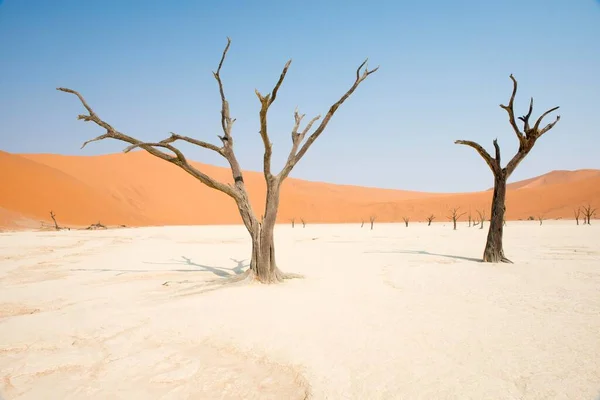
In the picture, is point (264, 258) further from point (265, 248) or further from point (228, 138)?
point (228, 138)

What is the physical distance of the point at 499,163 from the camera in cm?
959

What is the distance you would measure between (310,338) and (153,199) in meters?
48.5

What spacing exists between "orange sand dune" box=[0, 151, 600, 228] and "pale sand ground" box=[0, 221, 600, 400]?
29.8 meters

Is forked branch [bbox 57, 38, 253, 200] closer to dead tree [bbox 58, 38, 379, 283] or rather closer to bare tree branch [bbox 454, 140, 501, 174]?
dead tree [bbox 58, 38, 379, 283]

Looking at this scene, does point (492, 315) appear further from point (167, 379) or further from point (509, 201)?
point (509, 201)

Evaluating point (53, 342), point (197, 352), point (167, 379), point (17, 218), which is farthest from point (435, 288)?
point (17, 218)

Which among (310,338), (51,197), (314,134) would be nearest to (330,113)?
(314,134)

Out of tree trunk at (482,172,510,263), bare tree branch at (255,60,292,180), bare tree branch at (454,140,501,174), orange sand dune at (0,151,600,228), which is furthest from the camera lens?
orange sand dune at (0,151,600,228)

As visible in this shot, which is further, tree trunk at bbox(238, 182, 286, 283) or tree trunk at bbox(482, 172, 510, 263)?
tree trunk at bbox(482, 172, 510, 263)

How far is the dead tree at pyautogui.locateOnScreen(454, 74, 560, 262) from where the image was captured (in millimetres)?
→ 9139

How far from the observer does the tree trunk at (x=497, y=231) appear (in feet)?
29.9

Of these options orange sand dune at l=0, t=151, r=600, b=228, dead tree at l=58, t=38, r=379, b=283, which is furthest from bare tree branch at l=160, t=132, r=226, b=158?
orange sand dune at l=0, t=151, r=600, b=228

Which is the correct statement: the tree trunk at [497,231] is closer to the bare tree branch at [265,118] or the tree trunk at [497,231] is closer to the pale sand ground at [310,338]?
the pale sand ground at [310,338]

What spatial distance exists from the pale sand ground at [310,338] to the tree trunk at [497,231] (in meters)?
1.95
